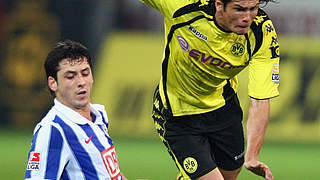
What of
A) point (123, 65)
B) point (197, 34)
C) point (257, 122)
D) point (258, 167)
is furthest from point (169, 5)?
point (123, 65)

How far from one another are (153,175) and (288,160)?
269cm

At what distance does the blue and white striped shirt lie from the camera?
454 centimetres

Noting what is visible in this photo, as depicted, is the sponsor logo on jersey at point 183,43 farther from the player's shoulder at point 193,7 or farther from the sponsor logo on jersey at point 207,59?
the player's shoulder at point 193,7

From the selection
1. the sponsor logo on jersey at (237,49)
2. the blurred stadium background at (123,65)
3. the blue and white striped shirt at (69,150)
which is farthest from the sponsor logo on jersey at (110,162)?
the blurred stadium background at (123,65)

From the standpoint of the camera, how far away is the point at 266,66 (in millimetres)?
5879

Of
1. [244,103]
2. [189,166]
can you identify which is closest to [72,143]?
[189,166]

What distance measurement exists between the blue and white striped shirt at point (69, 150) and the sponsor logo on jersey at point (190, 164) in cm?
141

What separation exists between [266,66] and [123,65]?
7562 mm

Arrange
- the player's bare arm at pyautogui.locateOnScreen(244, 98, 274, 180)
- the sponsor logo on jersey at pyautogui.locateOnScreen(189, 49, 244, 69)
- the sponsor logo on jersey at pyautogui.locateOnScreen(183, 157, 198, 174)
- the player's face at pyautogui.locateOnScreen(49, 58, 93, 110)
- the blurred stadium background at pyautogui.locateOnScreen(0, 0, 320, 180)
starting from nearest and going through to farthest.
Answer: the player's face at pyautogui.locateOnScreen(49, 58, 93, 110) → the player's bare arm at pyautogui.locateOnScreen(244, 98, 274, 180) → the sponsor logo on jersey at pyautogui.locateOnScreen(189, 49, 244, 69) → the sponsor logo on jersey at pyautogui.locateOnScreen(183, 157, 198, 174) → the blurred stadium background at pyautogui.locateOnScreen(0, 0, 320, 180)

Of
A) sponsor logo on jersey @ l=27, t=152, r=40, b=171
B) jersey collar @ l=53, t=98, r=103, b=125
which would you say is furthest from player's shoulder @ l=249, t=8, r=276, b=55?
sponsor logo on jersey @ l=27, t=152, r=40, b=171

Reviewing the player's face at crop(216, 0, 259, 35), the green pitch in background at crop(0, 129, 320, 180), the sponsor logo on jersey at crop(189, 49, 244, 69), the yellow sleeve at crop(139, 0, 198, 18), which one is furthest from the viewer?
the green pitch in background at crop(0, 129, 320, 180)

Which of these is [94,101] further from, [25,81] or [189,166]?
[189,166]

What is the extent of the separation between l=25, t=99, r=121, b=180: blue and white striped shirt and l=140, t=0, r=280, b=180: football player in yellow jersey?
134 centimetres

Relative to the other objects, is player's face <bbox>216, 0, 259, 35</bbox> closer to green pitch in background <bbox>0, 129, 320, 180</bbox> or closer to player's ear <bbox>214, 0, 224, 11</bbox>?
player's ear <bbox>214, 0, 224, 11</bbox>
